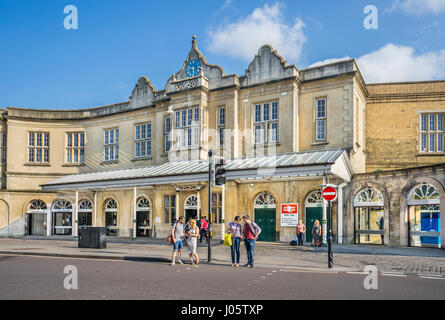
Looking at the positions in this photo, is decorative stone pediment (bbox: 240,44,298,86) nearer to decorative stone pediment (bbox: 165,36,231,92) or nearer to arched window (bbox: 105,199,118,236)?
decorative stone pediment (bbox: 165,36,231,92)

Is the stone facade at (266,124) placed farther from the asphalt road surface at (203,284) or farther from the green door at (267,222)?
the asphalt road surface at (203,284)

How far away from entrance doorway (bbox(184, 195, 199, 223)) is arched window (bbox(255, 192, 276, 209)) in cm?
434

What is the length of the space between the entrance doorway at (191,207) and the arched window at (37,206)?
42.7ft

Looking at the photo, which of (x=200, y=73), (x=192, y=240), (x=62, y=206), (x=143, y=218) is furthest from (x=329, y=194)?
(x=62, y=206)

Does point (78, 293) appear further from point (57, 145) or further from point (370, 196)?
point (57, 145)

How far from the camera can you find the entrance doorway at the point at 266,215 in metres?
24.7

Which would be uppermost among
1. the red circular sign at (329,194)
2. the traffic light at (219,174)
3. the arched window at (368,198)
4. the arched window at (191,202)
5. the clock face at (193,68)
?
the clock face at (193,68)

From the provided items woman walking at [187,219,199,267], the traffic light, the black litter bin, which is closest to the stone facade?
the black litter bin

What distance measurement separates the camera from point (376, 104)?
1067 inches

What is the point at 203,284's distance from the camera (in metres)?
10.2

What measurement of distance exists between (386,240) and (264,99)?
415 inches

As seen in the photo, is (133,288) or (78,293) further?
(133,288)

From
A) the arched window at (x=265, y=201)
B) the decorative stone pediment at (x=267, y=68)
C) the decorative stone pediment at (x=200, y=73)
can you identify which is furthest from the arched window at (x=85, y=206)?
the decorative stone pediment at (x=267, y=68)
